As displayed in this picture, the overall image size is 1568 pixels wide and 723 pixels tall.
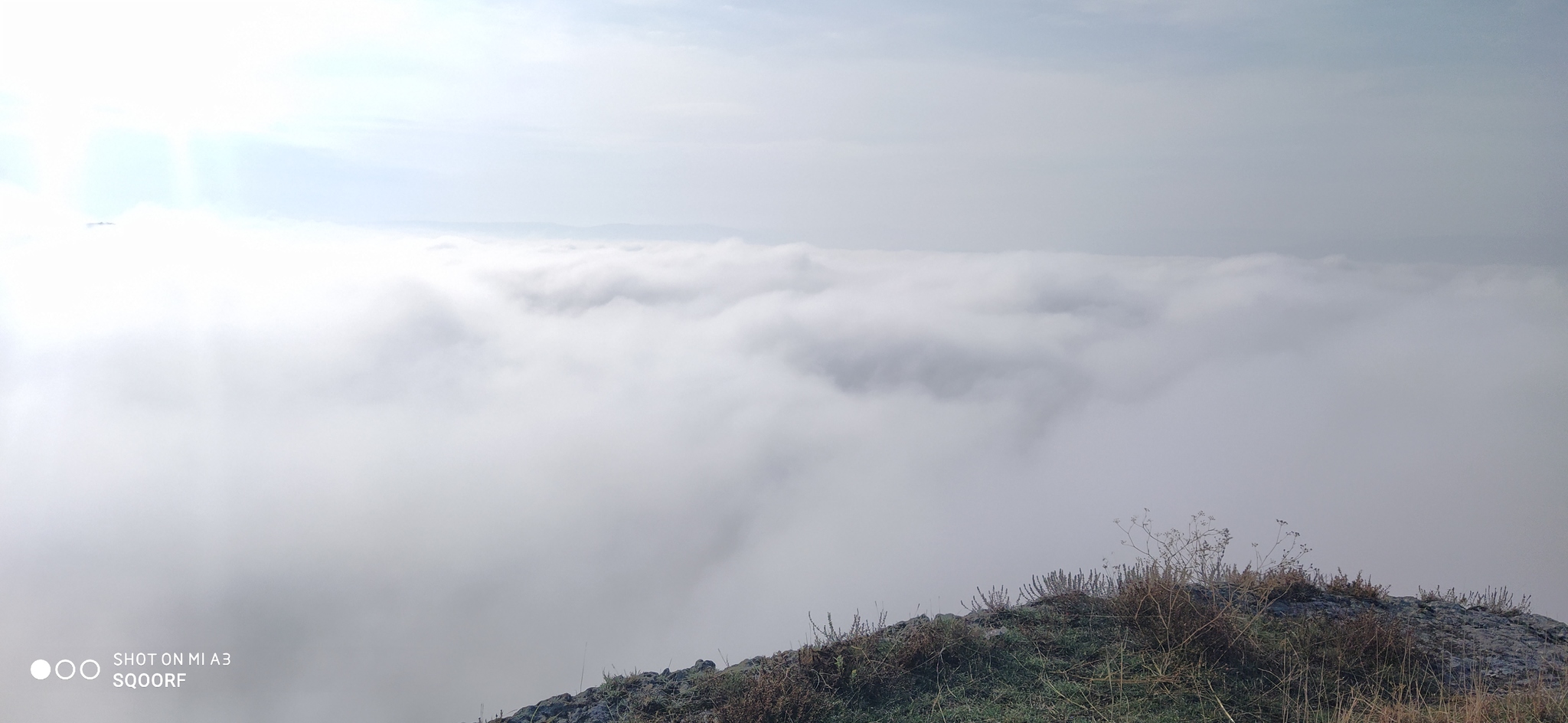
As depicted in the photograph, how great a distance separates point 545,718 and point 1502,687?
271 inches

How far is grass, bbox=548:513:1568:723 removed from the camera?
5.38 meters

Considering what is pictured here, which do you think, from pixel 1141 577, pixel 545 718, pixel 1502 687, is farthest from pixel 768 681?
pixel 1502 687

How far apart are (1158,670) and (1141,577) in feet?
3.32

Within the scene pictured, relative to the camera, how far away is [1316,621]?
657 centimetres

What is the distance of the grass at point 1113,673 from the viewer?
17.6 ft

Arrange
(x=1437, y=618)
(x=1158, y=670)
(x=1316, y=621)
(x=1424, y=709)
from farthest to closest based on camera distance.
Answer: (x=1437, y=618), (x=1316, y=621), (x=1158, y=670), (x=1424, y=709)

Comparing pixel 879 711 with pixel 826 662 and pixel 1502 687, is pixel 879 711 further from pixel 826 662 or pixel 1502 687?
pixel 1502 687

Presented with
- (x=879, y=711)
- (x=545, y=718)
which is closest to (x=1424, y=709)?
(x=879, y=711)

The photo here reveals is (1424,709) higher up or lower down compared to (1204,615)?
lower down

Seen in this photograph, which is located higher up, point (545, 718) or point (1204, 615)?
point (1204, 615)

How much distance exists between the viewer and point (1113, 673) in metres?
5.76

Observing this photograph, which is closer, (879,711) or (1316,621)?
(879,711)

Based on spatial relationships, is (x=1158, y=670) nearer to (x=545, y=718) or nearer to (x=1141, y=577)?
(x=1141, y=577)

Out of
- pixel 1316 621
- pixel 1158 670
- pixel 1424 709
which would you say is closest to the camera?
pixel 1424 709
